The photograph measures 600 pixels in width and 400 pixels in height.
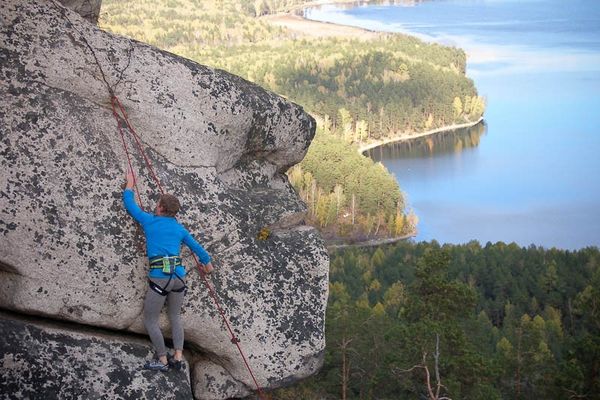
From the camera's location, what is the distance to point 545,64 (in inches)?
5113

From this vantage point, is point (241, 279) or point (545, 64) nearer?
point (241, 279)

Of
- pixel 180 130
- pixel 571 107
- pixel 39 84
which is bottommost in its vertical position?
pixel 571 107

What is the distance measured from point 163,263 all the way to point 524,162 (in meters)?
79.9

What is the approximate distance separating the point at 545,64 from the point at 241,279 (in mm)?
129966

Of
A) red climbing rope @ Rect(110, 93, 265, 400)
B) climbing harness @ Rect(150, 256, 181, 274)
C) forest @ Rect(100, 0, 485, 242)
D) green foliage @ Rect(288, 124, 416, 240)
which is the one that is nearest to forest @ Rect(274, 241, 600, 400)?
red climbing rope @ Rect(110, 93, 265, 400)

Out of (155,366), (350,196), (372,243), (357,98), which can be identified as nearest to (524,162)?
(372,243)

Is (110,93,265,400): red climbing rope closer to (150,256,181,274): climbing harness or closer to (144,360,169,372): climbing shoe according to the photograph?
(150,256,181,274): climbing harness

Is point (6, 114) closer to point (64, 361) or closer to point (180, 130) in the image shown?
point (180, 130)

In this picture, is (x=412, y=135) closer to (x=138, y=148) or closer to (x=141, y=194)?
(x=138, y=148)

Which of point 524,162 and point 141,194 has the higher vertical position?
point 141,194

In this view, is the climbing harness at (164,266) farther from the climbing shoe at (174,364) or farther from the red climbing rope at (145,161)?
the climbing shoe at (174,364)

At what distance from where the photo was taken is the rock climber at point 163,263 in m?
→ 7.97

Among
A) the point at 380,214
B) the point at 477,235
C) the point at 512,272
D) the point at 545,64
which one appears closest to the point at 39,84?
the point at 512,272

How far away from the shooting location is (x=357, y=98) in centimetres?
15062
